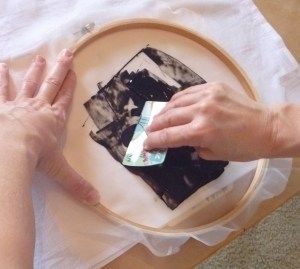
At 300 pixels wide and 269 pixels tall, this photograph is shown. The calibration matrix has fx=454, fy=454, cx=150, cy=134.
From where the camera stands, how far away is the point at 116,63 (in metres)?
0.71

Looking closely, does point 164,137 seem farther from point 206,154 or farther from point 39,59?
point 39,59

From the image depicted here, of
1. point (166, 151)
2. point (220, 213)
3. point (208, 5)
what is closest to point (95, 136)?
point (166, 151)

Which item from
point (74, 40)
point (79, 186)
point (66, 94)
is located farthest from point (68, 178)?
point (74, 40)

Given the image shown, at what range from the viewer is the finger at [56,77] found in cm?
64

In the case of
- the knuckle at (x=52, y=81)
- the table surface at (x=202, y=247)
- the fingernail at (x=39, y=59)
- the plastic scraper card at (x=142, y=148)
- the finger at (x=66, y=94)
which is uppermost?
the fingernail at (x=39, y=59)

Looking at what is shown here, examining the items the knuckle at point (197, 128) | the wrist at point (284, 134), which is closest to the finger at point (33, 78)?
the knuckle at point (197, 128)

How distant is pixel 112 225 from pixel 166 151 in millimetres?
125

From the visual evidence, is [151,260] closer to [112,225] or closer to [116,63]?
[112,225]

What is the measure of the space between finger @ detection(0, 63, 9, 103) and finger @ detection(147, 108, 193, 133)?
0.69 ft

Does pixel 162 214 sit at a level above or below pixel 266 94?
below

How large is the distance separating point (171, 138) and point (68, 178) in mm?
146

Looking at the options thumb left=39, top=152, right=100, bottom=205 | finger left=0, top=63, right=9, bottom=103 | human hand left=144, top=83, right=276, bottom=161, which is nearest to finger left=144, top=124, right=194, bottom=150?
human hand left=144, top=83, right=276, bottom=161

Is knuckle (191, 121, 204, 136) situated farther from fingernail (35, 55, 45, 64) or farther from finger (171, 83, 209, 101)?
fingernail (35, 55, 45, 64)

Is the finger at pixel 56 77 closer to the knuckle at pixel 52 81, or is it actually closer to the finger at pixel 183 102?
the knuckle at pixel 52 81
